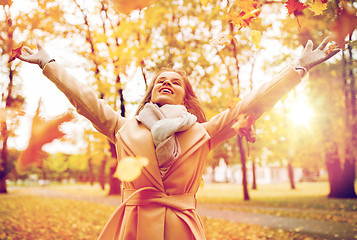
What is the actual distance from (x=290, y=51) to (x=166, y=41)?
23.5 feet

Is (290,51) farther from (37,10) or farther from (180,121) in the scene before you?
(180,121)

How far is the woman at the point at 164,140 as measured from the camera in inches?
70.5

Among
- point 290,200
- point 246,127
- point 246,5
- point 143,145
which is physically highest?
point 246,5

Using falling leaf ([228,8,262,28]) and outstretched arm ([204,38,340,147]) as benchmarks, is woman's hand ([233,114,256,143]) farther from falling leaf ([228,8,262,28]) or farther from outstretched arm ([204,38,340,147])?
falling leaf ([228,8,262,28])

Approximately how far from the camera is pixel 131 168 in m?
1.83

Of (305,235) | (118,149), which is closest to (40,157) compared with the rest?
(118,149)

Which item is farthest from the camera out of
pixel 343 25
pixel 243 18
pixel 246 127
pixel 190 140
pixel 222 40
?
pixel 222 40

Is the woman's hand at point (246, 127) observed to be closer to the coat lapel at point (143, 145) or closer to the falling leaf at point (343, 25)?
the coat lapel at point (143, 145)

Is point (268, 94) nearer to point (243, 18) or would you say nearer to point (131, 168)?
point (243, 18)

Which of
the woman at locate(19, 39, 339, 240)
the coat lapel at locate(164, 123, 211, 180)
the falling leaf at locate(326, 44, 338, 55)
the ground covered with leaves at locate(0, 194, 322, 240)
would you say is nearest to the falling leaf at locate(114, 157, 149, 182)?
the woman at locate(19, 39, 339, 240)

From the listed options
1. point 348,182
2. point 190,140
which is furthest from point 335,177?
point 190,140

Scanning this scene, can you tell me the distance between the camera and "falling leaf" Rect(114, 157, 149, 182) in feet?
5.95

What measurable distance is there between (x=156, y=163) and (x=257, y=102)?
2.65 feet

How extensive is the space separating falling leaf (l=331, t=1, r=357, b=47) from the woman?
0.13 metres
